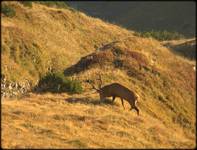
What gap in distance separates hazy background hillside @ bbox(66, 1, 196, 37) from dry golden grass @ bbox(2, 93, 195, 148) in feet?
224

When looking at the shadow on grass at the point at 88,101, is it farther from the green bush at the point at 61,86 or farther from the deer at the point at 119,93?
the green bush at the point at 61,86

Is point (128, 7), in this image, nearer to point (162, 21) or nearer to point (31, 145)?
point (162, 21)

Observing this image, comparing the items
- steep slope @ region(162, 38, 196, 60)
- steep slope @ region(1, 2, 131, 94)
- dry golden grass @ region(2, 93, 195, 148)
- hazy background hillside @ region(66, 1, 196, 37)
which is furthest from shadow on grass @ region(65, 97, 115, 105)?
hazy background hillside @ region(66, 1, 196, 37)

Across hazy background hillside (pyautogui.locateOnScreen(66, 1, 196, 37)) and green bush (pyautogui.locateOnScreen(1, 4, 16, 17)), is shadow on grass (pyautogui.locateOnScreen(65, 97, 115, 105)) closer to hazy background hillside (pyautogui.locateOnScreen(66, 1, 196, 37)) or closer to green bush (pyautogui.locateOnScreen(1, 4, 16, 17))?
green bush (pyautogui.locateOnScreen(1, 4, 16, 17))

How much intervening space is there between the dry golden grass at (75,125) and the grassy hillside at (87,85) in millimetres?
42

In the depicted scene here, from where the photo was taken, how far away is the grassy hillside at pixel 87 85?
2386cm

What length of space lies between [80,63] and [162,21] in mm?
68283

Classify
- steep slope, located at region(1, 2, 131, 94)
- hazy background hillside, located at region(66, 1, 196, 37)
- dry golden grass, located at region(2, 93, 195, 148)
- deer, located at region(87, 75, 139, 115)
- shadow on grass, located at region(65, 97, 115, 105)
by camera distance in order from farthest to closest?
1. hazy background hillside, located at region(66, 1, 196, 37)
2. steep slope, located at region(1, 2, 131, 94)
3. deer, located at region(87, 75, 139, 115)
4. shadow on grass, located at region(65, 97, 115, 105)
5. dry golden grass, located at region(2, 93, 195, 148)

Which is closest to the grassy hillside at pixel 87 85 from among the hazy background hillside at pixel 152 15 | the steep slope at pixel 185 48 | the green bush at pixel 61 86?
the green bush at pixel 61 86

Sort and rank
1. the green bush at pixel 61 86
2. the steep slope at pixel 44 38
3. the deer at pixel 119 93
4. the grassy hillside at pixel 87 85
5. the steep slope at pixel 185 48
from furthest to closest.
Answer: the steep slope at pixel 185 48, the steep slope at pixel 44 38, the green bush at pixel 61 86, the deer at pixel 119 93, the grassy hillside at pixel 87 85

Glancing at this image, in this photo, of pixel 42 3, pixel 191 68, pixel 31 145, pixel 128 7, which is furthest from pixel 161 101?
pixel 128 7

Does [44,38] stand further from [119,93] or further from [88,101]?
[119,93]

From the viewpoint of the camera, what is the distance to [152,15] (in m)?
106

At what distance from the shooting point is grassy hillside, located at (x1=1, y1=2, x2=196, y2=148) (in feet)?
A: 78.3
